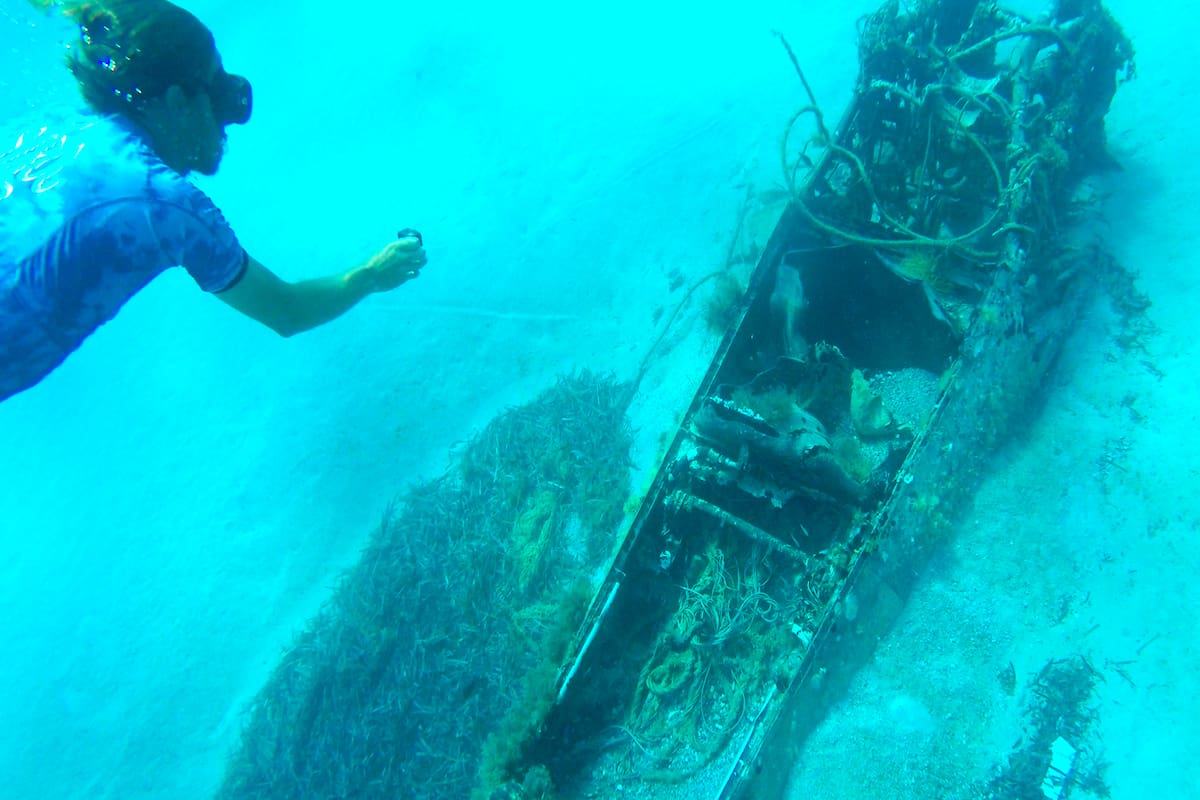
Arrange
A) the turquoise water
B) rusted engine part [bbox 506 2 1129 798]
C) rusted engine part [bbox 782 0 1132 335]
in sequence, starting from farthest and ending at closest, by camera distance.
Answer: rusted engine part [bbox 782 0 1132 335]
the turquoise water
rusted engine part [bbox 506 2 1129 798]

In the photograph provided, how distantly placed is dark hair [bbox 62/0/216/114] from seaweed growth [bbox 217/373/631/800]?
477cm

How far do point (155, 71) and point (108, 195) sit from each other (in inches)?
25.0

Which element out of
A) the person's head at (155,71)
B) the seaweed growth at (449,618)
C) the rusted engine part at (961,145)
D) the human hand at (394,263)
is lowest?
the seaweed growth at (449,618)

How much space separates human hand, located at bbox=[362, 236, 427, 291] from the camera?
320 cm

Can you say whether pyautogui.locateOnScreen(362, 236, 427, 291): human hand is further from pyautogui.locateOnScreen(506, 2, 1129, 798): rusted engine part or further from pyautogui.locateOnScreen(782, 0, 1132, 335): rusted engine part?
pyautogui.locateOnScreen(782, 0, 1132, 335): rusted engine part

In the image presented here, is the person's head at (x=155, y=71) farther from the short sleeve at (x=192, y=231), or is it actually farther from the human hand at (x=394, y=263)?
the human hand at (x=394, y=263)

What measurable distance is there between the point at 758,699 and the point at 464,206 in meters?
10.3

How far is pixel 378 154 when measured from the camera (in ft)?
44.7

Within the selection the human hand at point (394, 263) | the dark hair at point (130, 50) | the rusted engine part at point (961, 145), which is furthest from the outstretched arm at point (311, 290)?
the rusted engine part at point (961, 145)

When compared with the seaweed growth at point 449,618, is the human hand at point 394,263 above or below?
→ above

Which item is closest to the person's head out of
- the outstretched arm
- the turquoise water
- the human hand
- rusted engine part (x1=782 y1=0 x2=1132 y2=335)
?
the outstretched arm

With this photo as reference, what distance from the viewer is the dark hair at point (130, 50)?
2.54 meters

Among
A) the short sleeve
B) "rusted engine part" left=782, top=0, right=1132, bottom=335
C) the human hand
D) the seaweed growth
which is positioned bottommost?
the seaweed growth

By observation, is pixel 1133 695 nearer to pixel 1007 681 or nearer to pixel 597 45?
pixel 1007 681
